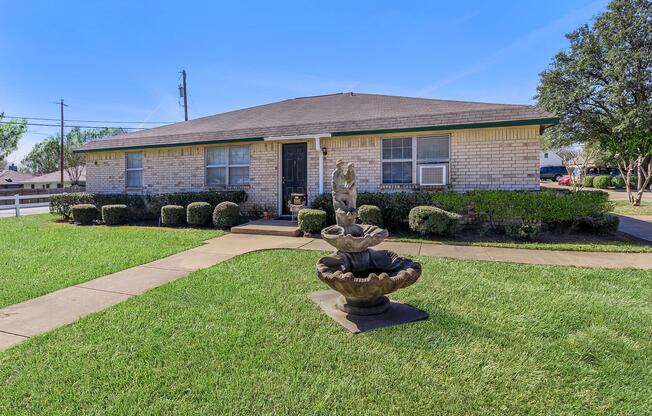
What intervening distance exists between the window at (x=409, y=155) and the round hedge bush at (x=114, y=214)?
8960 millimetres

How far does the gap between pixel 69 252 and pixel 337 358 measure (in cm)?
692

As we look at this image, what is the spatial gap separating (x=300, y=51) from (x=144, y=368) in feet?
48.2

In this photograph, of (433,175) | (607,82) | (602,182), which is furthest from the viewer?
(602,182)

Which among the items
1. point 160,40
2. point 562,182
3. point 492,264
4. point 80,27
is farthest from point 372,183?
point 562,182

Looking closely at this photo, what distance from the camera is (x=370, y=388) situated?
97.0 inches

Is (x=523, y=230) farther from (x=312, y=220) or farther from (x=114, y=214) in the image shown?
(x=114, y=214)

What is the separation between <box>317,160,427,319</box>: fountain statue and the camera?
339 cm

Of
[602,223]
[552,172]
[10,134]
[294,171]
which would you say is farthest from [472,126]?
[552,172]

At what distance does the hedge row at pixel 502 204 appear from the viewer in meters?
8.02

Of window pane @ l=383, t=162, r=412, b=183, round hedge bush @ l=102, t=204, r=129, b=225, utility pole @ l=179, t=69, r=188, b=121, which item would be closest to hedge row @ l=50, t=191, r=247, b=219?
round hedge bush @ l=102, t=204, r=129, b=225

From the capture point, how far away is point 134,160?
539 inches

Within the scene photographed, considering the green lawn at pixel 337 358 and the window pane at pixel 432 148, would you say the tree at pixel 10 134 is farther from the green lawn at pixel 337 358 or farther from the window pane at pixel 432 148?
the window pane at pixel 432 148

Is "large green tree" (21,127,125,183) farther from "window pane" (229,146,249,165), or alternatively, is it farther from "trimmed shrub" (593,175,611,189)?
"trimmed shrub" (593,175,611,189)

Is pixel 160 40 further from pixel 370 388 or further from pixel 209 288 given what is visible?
pixel 370 388
